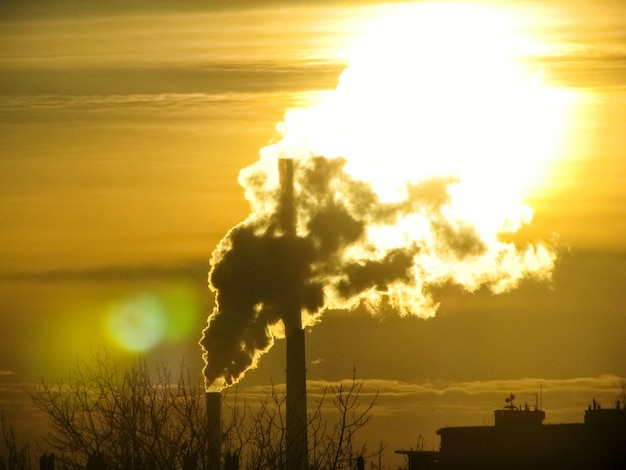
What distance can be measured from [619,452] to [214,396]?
12619 millimetres

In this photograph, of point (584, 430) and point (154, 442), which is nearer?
point (154, 442)

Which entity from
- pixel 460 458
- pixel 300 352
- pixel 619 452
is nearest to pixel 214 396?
pixel 300 352

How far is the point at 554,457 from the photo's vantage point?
51344 millimetres

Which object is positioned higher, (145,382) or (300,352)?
(300,352)

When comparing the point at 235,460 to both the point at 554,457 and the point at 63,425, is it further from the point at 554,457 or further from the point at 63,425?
the point at 554,457

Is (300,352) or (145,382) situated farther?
(300,352)

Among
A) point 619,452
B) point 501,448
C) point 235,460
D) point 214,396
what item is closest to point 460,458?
point 501,448

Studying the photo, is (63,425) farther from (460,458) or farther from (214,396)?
(460,458)

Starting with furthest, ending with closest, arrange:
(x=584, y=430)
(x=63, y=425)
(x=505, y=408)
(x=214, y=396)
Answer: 1. (x=505, y=408)
2. (x=584, y=430)
3. (x=214, y=396)
4. (x=63, y=425)

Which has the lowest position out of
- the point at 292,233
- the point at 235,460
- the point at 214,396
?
the point at 235,460

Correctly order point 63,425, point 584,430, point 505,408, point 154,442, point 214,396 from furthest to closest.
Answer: point 505,408 < point 584,430 < point 214,396 < point 63,425 < point 154,442

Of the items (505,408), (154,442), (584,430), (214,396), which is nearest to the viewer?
(154,442)

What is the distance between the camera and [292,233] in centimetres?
5262

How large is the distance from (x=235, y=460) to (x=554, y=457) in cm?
2646
